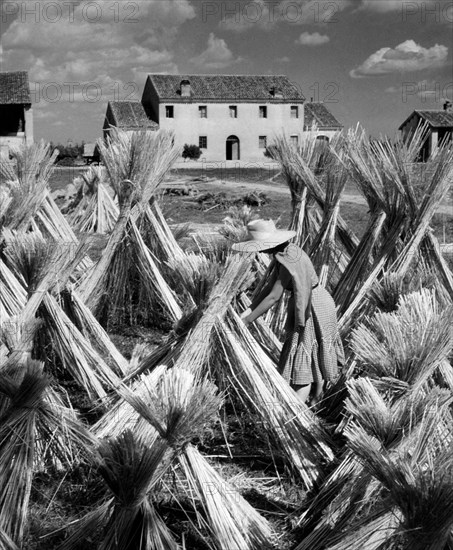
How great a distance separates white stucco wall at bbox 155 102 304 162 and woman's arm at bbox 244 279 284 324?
35.8 m

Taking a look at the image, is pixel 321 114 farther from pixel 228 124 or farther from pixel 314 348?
pixel 314 348

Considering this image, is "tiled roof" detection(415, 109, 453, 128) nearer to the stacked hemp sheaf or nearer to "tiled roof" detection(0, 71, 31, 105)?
"tiled roof" detection(0, 71, 31, 105)

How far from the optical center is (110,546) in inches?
106

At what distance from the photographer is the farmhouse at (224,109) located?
1547 inches

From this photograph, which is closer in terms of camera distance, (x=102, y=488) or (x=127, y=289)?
(x=102, y=488)

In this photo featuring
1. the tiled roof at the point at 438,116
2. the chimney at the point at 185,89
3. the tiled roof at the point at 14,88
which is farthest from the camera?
the chimney at the point at 185,89

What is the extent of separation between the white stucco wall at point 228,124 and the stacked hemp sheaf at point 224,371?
110 ft

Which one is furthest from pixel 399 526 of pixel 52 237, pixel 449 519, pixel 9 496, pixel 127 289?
pixel 52 237

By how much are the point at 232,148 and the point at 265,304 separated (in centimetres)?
3913

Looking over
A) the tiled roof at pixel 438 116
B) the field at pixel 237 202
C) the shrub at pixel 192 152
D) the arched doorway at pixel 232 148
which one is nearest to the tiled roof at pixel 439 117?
the tiled roof at pixel 438 116

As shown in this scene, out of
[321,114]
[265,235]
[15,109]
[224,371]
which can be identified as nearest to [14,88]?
[15,109]

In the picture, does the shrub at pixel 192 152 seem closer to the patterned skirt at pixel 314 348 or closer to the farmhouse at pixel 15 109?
the farmhouse at pixel 15 109

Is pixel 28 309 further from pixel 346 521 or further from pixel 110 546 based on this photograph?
pixel 346 521

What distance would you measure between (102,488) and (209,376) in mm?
758
